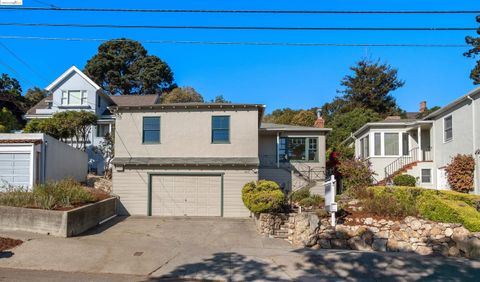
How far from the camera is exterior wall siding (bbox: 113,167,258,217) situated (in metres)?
20.4

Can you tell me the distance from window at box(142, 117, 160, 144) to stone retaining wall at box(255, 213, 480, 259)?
7.75m

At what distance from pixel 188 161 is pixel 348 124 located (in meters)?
22.7

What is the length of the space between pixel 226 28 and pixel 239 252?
620 centimetres

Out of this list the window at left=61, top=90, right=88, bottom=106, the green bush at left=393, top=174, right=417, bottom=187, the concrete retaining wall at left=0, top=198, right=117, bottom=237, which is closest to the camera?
Answer: the concrete retaining wall at left=0, top=198, right=117, bottom=237

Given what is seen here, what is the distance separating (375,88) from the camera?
4734 centimetres

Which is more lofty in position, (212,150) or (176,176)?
(212,150)

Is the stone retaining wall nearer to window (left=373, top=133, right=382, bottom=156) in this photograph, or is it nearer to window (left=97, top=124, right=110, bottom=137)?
window (left=373, top=133, right=382, bottom=156)

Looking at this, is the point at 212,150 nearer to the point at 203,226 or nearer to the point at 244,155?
the point at 244,155

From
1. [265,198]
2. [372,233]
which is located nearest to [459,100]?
Answer: [372,233]

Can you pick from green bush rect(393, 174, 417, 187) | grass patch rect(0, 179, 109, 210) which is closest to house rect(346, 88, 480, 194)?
green bush rect(393, 174, 417, 187)

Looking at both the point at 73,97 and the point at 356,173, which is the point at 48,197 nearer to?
the point at 356,173

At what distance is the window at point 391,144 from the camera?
87.3 ft

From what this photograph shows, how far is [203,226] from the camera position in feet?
58.2

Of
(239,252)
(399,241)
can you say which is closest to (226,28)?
(239,252)
